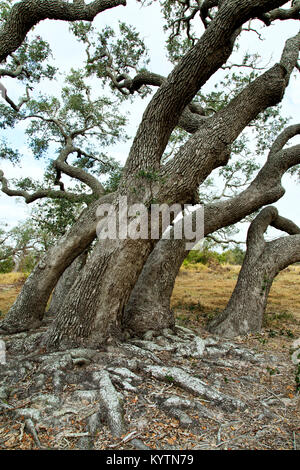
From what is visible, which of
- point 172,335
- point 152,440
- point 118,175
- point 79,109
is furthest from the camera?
point 79,109

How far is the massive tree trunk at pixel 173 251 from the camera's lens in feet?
14.1

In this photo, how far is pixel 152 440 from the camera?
1.93 metres

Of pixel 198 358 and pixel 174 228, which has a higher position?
pixel 174 228

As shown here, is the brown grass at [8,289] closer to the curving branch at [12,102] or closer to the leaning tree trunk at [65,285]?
the leaning tree trunk at [65,285]

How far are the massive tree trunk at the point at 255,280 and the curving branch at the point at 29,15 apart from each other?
4.58m

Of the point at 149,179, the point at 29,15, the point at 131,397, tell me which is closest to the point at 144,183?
the point at 149,179

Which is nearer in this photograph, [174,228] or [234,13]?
[234,13]

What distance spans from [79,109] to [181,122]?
3.63 m

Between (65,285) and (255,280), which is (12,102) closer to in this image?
(65,285)

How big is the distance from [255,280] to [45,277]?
12.1ft

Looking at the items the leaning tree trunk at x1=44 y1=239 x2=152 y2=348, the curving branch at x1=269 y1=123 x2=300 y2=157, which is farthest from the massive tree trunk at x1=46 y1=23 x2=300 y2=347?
the curving branch at x1=269 y1=123 x2=300 y2=157

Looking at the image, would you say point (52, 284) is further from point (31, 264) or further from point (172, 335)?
point (31, 264)

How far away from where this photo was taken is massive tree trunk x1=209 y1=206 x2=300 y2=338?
4707mm

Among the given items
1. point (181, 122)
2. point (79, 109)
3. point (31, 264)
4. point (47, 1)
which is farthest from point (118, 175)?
point (31, 264)
